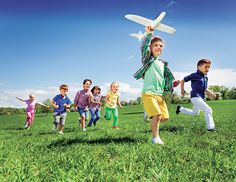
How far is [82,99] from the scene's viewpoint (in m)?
12.2

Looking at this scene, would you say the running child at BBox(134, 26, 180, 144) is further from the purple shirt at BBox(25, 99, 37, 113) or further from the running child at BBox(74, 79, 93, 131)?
the purple shirt at BBox(25, 99, 37, 113)

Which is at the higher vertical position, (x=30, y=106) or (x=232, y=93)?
(x=232, y=93)

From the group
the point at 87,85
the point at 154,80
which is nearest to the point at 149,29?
the point at 154,80

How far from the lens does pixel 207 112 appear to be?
8977 millimetres

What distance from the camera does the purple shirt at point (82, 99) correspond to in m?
12.2

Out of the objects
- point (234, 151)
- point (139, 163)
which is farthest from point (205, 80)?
point (139, 163)

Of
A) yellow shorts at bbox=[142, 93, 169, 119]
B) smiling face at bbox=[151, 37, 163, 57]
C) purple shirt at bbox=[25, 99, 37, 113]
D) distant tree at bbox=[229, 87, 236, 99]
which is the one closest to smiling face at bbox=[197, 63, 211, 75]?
smiling face at bbox=[151, 37, 163, 57]

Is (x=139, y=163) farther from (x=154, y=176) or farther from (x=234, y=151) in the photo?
(x=234, y=151)

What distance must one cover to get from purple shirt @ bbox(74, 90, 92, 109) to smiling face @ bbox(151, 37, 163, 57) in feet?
18.9

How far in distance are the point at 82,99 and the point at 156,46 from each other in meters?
5.92

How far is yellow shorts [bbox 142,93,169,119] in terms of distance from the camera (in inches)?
258

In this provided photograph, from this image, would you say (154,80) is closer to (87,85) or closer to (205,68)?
(205,68)

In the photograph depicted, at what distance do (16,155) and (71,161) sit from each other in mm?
1436

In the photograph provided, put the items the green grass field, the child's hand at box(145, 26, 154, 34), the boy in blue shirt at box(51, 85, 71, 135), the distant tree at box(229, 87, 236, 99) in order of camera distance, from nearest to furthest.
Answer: the green grass field, the child's hand at box(145, 26, 154, 34), the boy in blue shirt at box(51, 85, 71, 135), the distant tree at box(229, 87, 236, 99)
